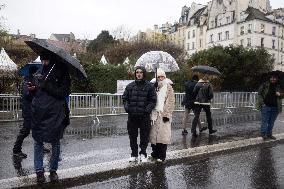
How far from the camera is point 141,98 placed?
26.3ft

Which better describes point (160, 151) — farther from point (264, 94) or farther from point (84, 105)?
point (84, 105)

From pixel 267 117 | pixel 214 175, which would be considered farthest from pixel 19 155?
pixel 267 117

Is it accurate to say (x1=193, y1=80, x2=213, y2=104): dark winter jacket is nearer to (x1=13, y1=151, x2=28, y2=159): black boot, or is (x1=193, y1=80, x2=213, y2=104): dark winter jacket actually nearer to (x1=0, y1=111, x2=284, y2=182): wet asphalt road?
(x1=0, y1=111, x2=284, y2=182): wet asphalt road

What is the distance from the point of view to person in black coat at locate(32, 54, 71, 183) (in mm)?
6441

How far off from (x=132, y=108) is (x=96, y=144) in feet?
10.2

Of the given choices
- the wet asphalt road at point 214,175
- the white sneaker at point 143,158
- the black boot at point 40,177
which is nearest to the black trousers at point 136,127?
the white sneaker at point 143,158

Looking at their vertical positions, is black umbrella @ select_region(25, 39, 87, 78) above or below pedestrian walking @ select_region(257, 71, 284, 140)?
above

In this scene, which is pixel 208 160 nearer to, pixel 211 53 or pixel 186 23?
pixel 211 53

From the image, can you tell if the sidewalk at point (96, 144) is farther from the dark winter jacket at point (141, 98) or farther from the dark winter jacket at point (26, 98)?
the dark winter jacket at point (141, 98)

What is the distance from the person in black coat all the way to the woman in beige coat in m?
2.30

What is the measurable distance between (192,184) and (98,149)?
143 inches

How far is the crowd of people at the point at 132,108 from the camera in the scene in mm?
6484

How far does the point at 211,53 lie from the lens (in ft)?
98.4

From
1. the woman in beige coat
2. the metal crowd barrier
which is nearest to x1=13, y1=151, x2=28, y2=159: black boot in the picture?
the woman in beige coat
